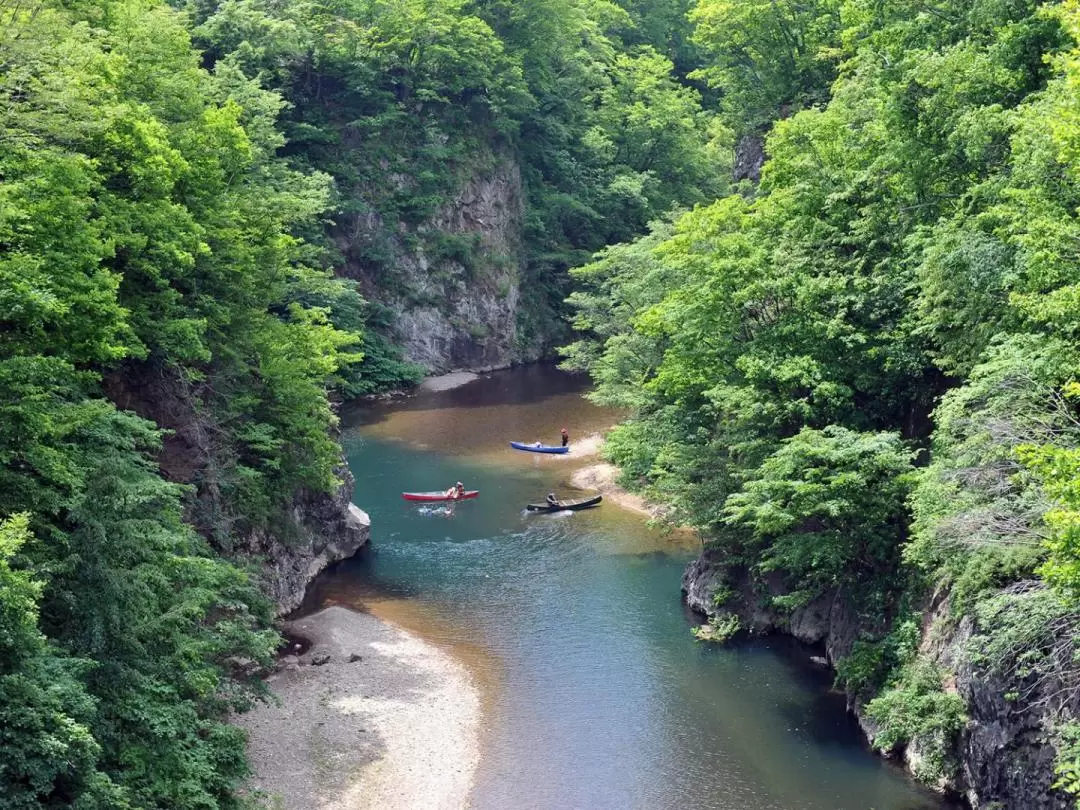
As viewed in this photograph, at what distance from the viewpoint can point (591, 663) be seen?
28.1 meters

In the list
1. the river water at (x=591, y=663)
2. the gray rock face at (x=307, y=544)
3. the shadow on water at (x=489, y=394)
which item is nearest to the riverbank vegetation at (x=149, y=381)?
the gray rock face at (x=307, y=544)

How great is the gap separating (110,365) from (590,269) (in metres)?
30.7

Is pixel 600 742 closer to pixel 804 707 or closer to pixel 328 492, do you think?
pixel 804 707

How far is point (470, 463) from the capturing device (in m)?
47.0

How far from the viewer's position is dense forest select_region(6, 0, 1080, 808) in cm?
1820

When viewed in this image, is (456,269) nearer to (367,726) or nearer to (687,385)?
(687,385)

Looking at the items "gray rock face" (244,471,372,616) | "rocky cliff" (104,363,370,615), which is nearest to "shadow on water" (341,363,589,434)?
"gray rock face" (244,471,372,616)

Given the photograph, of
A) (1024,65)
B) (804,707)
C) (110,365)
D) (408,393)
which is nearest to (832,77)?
(1024,65)

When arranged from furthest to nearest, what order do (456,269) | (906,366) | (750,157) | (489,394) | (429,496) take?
(456,269)
(489,394)
(750,157)
(429,496)
(906,366)

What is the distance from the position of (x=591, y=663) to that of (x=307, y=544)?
34.8 ft

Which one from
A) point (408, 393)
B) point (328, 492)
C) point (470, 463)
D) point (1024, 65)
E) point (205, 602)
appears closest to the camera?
point (205, 602)

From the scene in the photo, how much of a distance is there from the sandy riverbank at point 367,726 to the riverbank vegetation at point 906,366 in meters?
8.45

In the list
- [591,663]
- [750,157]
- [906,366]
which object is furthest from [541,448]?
[906,366]

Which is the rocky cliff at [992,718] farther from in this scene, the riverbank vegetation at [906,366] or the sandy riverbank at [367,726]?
the sandy riverbank at [367,726]
